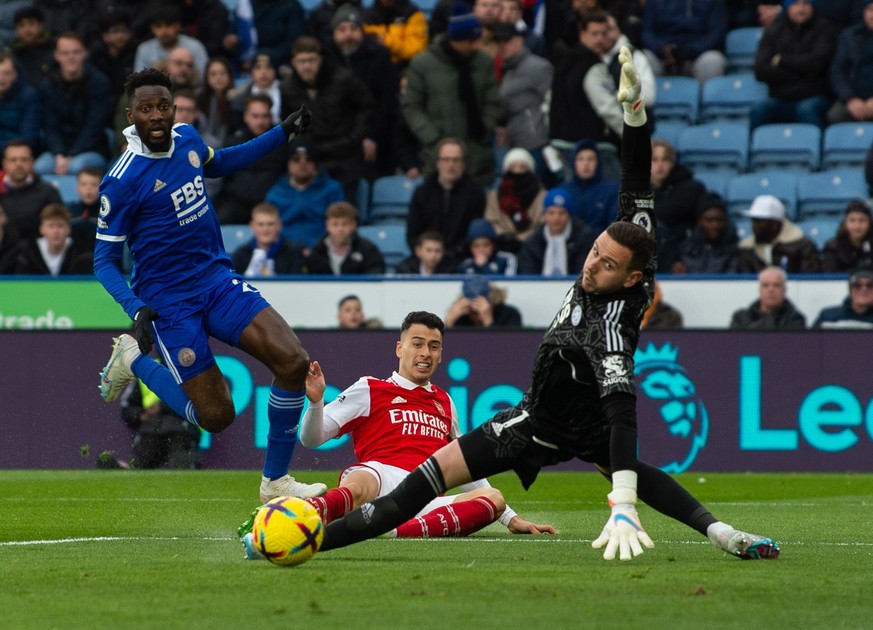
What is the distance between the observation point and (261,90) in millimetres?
18078

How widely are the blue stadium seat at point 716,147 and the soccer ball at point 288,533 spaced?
41.9ft

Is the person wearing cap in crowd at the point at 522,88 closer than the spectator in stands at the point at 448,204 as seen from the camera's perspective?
No

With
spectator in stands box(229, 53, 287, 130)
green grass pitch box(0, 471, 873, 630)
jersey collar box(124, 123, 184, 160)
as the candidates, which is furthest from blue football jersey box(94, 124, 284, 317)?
spectator in stands box(229, 53, 287, 130)

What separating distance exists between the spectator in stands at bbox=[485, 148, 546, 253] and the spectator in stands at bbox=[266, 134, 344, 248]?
185 centimetres

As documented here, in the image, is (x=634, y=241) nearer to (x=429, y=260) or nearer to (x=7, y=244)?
(x=429, y=260)

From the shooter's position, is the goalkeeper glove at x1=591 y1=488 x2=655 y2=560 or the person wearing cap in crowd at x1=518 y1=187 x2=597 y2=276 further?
the person wearing cap in crowd at x1=518 y1=187 x2=597 y2=276

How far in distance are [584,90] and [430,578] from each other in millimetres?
11791

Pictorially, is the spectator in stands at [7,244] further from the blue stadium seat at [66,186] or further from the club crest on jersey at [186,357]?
the club crest on jersey at [186,357]

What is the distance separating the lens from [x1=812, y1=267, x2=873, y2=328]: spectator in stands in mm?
14742

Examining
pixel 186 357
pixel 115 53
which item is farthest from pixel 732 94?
pixel 186 357

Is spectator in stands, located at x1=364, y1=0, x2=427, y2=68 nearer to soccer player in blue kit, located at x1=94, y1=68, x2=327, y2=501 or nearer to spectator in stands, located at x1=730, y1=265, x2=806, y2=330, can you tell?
spectator in stands, located at x1=730, y1=265, x2=806, y2=330

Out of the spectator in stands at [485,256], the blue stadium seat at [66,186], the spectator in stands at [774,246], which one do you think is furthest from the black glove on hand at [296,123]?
the blue stadium seat at [66,186]

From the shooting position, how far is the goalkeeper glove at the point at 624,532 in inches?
243

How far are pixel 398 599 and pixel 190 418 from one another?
451cm
